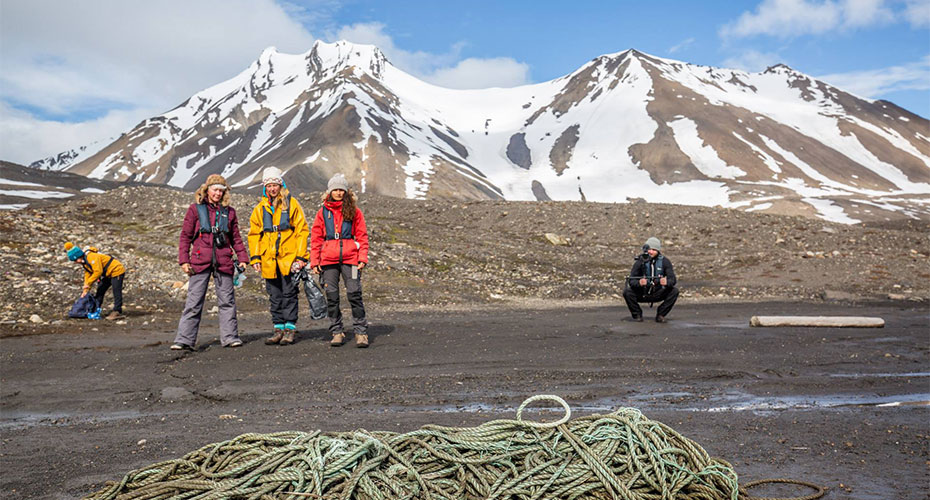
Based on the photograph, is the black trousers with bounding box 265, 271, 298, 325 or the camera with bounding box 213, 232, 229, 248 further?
the black trousers with bounding box 265, 271, 298, 325

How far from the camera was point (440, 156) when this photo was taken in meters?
169

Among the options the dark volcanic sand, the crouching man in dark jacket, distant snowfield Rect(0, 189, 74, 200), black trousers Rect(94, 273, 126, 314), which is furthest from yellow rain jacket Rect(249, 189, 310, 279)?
distant snowfield Rect(0, 189, 74, 200)

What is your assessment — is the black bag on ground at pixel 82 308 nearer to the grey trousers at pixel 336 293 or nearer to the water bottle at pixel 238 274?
the water bottle at pixel 238 274

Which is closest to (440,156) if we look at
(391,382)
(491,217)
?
(491,217)

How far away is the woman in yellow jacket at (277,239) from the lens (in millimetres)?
11234

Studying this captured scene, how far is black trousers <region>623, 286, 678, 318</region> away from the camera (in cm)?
1489

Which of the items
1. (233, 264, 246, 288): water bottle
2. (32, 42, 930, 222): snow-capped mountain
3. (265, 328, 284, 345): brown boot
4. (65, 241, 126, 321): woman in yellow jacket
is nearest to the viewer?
(233, 264, 246, 288): water bottle

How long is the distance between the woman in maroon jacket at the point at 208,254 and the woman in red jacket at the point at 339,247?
1.16 m

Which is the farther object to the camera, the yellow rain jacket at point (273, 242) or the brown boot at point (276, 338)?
the brown boot at point (276, 338)

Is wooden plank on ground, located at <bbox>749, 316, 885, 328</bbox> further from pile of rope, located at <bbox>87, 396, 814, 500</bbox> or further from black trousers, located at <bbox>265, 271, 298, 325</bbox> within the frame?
pile of rope, located at <bbox>87, 396, 814, 500</bbox>

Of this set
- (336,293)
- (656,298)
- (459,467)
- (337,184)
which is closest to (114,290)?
(336,293)

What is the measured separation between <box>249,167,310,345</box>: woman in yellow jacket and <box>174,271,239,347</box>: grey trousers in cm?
56

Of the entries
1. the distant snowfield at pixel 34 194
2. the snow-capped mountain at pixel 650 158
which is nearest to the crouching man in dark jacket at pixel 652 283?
the distant snowfield at pixel 34 194

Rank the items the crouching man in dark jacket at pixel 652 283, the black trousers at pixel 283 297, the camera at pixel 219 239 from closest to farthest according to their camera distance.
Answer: the camera at pixel 219 239
the black trousers at pixel 283 297
the crouching man in dark jacket at pixel 652 283
